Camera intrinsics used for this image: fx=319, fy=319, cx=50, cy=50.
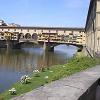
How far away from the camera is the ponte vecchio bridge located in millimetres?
114562

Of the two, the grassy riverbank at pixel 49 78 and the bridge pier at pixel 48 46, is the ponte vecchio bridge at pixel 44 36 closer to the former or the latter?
the bridge pier at pixel 48 46

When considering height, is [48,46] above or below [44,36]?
below

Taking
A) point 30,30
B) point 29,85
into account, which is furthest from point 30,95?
point 30,30

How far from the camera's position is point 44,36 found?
121500 millimetres

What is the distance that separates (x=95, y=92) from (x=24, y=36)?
399ft

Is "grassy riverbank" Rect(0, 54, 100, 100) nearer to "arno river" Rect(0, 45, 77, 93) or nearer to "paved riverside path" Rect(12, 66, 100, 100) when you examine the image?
"arno river" Rect(0, 45, 77, 93)

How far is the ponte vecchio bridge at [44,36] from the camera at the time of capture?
114562 mm

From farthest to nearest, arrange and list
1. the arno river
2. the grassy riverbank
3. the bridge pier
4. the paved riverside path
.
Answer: the bridge pier
the arno river
the grassy riverbank
the paved riverside path

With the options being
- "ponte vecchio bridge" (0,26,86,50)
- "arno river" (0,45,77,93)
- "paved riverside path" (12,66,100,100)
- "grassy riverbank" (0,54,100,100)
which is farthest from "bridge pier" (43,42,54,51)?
"paved riverside path" (12,66,100,100)

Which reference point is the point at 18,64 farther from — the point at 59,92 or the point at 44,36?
the point at 44,36

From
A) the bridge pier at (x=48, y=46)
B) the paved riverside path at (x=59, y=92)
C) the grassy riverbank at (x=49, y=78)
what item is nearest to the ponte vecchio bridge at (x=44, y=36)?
the bridge pier at (x=48, y=46)

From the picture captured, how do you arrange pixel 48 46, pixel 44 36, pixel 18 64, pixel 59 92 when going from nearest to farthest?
pixel 59 92, pixel 18 64, pixel 48 46, pixel 44 36

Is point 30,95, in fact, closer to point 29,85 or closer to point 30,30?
point 29,85

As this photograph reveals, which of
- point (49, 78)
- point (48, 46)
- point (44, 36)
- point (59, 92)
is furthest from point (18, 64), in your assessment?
point (44, 36)
